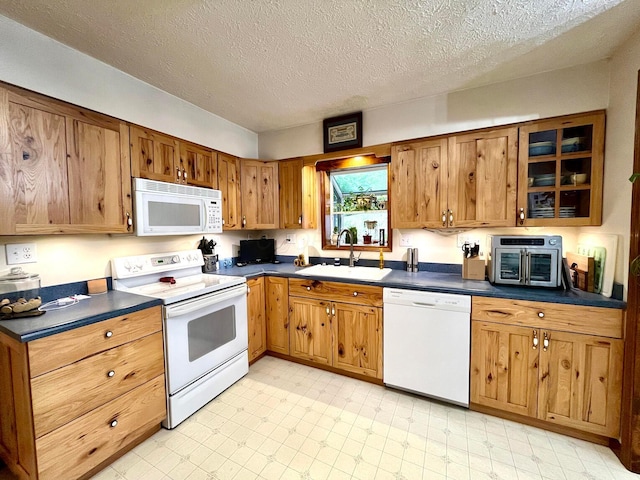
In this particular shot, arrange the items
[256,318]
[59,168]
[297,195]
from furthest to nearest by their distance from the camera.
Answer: [297,195] → [256,318] → [59,168]

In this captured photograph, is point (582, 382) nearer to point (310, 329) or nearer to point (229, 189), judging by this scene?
point (310, 329)

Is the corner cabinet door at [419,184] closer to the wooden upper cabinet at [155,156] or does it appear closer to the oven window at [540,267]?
the oven window at [540,267]

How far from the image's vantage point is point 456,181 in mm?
2172

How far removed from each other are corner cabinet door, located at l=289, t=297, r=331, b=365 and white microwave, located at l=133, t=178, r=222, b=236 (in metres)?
1.09

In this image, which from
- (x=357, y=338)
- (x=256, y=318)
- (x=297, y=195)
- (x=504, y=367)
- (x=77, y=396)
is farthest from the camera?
(x=297, y=195)

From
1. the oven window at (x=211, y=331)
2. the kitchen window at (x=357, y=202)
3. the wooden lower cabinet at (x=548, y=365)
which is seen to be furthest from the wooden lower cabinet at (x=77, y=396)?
the wooden lower cabinet at (x=548, y=365)

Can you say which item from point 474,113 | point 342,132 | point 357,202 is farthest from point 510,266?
point 342,132

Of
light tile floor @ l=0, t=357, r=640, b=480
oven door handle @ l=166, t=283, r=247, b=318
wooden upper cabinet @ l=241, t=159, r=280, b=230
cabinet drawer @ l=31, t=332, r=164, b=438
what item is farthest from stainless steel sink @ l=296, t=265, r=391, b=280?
cabinet drawer @ l=31, t=332, r=164, b=438

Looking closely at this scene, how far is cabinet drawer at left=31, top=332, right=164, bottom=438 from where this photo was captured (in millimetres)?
1229

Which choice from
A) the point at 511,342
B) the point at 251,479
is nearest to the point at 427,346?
the point at 511,342

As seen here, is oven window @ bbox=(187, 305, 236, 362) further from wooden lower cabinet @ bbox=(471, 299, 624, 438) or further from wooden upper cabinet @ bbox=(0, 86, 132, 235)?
wooden lower cabinet @ bbox=(471, 299, 624, 438)

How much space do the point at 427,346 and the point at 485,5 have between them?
212 cm

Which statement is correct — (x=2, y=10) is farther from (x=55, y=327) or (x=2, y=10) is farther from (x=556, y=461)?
(x=556, y=461)

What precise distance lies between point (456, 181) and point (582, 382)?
61.4 inches
